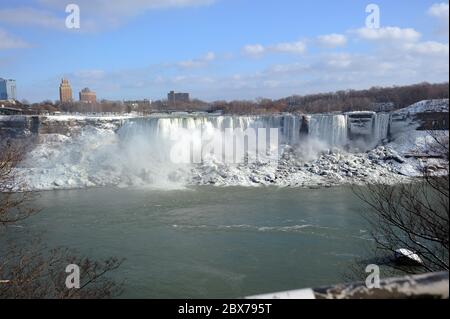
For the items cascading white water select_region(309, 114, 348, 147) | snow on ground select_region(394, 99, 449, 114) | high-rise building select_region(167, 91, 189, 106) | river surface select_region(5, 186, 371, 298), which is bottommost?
river surface select_region(5, 186, 371, 298)

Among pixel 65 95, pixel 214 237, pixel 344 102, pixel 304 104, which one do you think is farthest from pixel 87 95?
pixel 214 237

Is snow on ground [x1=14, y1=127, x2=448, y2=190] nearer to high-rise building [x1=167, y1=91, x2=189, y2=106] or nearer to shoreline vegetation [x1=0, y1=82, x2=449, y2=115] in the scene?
shoreline vegetation [x1=0, y1=82, x2=449, y2=115]

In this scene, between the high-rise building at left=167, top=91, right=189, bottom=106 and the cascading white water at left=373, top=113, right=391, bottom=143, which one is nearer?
the cascading white water at left=373, top=113, right=391, bottom=143

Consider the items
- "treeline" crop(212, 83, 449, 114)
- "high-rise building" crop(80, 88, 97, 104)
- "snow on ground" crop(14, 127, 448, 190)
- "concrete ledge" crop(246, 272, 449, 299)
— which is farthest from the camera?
"high-rise building" crop(80, 88, 97, 104)

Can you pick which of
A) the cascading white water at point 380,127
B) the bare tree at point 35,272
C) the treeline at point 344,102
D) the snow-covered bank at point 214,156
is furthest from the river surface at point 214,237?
the treeline at point 344,102

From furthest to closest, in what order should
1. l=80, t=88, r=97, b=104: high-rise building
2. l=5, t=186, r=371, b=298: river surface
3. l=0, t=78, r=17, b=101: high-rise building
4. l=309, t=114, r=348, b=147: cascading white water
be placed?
1. l=80, t=88, r=97, b=104: high-rise building
2. l=0, t=78, r=17, b=101: high-rise building
3. l=309, t=114, r=348, b=147: cascading white water
4. l=5, t=186, r=371, b=298: river surface

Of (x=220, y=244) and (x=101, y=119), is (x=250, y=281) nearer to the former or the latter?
(x=220, y=244)

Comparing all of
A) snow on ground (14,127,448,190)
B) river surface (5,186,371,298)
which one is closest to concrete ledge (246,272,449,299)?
river surface (5,186,371,298)

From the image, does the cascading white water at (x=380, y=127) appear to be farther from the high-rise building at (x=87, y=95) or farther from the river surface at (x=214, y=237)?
the high-rise building at (x=87, y=95)
